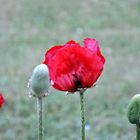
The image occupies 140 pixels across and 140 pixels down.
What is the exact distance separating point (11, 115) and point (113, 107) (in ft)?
2.47

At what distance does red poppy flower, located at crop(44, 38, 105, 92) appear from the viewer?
32.6 inches

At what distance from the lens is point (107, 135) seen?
387cm

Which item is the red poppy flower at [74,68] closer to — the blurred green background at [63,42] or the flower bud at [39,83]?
the flower bud at [39,83]

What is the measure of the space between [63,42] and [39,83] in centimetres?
630

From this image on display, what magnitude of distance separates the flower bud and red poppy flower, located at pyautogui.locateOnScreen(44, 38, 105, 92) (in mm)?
56

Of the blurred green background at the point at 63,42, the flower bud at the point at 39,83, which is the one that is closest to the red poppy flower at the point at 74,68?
the flower bud at the point at 39,83

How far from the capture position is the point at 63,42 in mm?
7055

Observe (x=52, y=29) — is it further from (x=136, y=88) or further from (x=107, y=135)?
(x=107, y=135)

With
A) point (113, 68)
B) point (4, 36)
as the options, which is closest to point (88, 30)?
point (4, 36)

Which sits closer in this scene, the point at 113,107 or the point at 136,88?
the point at 113,107

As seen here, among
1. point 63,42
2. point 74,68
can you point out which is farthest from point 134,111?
point 63,42

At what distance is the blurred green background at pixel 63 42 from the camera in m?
4.09

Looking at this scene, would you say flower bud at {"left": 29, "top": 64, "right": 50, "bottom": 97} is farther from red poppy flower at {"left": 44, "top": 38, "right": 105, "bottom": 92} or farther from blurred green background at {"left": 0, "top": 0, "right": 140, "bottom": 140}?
blurred green background at {"left": 0, "top": 0, "right": 140, "bottom": 140}

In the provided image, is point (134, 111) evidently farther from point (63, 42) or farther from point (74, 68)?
point (63, 42)
